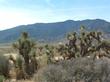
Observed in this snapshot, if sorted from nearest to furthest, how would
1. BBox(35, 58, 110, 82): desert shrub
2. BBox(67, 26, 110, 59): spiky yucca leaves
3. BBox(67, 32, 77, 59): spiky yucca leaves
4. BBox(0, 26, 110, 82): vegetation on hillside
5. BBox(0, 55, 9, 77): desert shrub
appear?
BBox(35, 58, 110, 82): desert shrub → BBox(0, 26, 110, 82): vegetation on hillside → BBox(0, 55, 9, 77): desert shrub → BBox(67, 26, 110, 59): spiky yucca leaves → BBox(67, 32, 77, 59): spiky yucca leaves

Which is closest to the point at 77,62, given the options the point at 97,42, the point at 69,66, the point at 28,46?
the point at 69,66

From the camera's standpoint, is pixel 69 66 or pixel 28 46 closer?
pixel 69 66

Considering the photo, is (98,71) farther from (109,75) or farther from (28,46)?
(28,46)

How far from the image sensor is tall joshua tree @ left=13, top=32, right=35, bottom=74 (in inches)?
1125

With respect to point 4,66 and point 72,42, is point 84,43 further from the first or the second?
point 4,66

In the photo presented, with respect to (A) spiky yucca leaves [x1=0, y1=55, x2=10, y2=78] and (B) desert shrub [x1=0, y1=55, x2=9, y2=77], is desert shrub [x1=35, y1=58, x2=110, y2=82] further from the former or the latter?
(A) spiky yucca leaves [x1=0, y1=55, x2=10, y2=78]

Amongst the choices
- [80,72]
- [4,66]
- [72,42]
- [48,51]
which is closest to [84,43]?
[72,42]

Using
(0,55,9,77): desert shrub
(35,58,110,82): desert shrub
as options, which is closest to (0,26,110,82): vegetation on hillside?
(0,55,9,77): desert shrub

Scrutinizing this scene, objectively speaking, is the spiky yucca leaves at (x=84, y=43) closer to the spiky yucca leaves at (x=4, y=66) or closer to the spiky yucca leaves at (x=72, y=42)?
the spiky yucca leaves at (x=72, y=42)

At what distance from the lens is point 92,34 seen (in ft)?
105

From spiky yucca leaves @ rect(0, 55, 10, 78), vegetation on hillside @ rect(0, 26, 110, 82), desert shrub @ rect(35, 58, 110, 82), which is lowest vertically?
spiky yucca leaves @ rect(0, 55, 10, 78)

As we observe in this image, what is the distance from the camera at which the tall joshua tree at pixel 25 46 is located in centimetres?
2858

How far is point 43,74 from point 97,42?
18074 mm

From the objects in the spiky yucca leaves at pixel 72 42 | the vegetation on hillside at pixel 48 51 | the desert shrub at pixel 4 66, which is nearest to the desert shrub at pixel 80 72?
the vegetation on hillside at pixel 48 51
